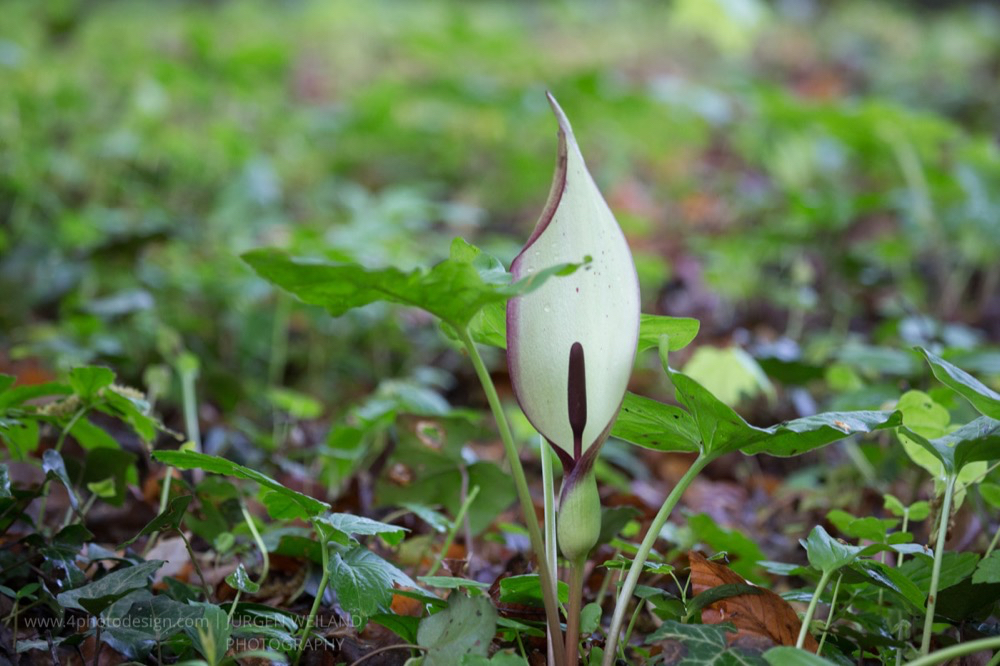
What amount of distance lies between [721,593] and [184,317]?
1.21m

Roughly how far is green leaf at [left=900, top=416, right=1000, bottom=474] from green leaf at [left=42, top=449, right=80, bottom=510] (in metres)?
0.66

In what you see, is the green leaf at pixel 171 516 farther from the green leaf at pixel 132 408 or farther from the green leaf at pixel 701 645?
the green leaf at pixel 701 645

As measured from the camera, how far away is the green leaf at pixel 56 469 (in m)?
0.71

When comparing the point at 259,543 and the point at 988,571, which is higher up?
the point at 988,571

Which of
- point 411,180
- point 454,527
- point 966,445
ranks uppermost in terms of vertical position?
point 966,445

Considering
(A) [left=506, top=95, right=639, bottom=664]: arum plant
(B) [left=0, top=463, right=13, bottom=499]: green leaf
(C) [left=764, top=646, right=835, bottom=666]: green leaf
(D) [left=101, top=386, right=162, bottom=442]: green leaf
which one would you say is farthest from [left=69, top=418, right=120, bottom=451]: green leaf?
(C) [left=764, top=646, right=835, bottom=666]: green leaf

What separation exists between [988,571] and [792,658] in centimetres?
18

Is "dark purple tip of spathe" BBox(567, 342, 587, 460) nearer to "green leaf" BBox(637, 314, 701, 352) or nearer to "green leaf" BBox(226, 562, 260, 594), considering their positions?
"green leaf" BBox(637, 314, 701, 352)

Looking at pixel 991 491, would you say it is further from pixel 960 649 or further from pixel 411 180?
pixel 411 180

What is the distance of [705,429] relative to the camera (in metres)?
0.58

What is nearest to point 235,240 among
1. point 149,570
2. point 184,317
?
point 184,317

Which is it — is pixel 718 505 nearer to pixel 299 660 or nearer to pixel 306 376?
pixel 299 660

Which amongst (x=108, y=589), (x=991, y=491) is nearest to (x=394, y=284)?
(x=108, y=589)

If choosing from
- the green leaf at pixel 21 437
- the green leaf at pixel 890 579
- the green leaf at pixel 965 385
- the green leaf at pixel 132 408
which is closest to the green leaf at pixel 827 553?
the green leaf at pixel 890 579
